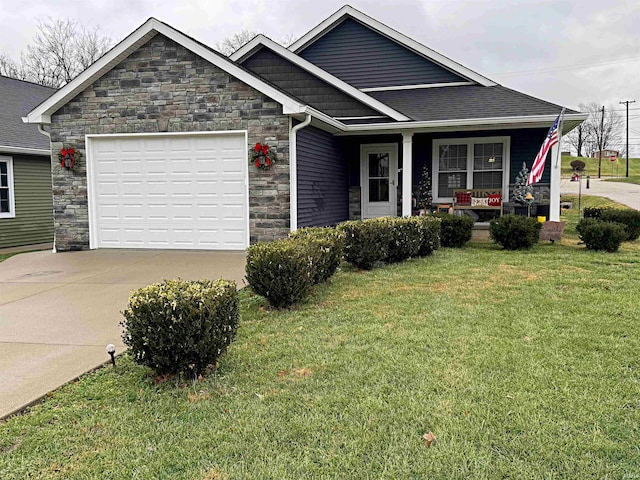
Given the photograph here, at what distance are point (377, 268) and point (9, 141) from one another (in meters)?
10.4

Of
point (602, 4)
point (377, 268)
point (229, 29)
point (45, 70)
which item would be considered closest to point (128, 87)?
point (377, 268)

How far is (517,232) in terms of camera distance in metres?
9.84

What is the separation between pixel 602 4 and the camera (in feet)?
A: 52.5

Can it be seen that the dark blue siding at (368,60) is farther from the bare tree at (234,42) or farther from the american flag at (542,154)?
the bare tree at (234,42)

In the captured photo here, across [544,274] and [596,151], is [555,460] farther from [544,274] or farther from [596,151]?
[596,151]

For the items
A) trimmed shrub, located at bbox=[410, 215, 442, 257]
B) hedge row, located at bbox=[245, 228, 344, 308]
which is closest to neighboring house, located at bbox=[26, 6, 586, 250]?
trimmed shrub, located at bbox=[410, 215, 442, 257]

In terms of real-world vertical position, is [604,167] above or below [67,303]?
above

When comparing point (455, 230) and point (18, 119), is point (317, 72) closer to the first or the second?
point (455, 230)

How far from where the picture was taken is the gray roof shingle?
1141cm

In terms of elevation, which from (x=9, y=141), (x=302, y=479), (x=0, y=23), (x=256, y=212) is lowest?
(x=302, y=479)

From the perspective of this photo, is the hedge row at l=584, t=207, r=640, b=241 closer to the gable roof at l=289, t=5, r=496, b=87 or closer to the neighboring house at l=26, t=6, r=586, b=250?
the neighboring house at l=26, t=6, r=586, b=250

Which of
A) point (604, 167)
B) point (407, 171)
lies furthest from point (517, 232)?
point (604, 167)

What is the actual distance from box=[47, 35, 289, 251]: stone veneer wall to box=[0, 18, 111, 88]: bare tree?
2339cm

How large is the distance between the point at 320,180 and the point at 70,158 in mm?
5125
